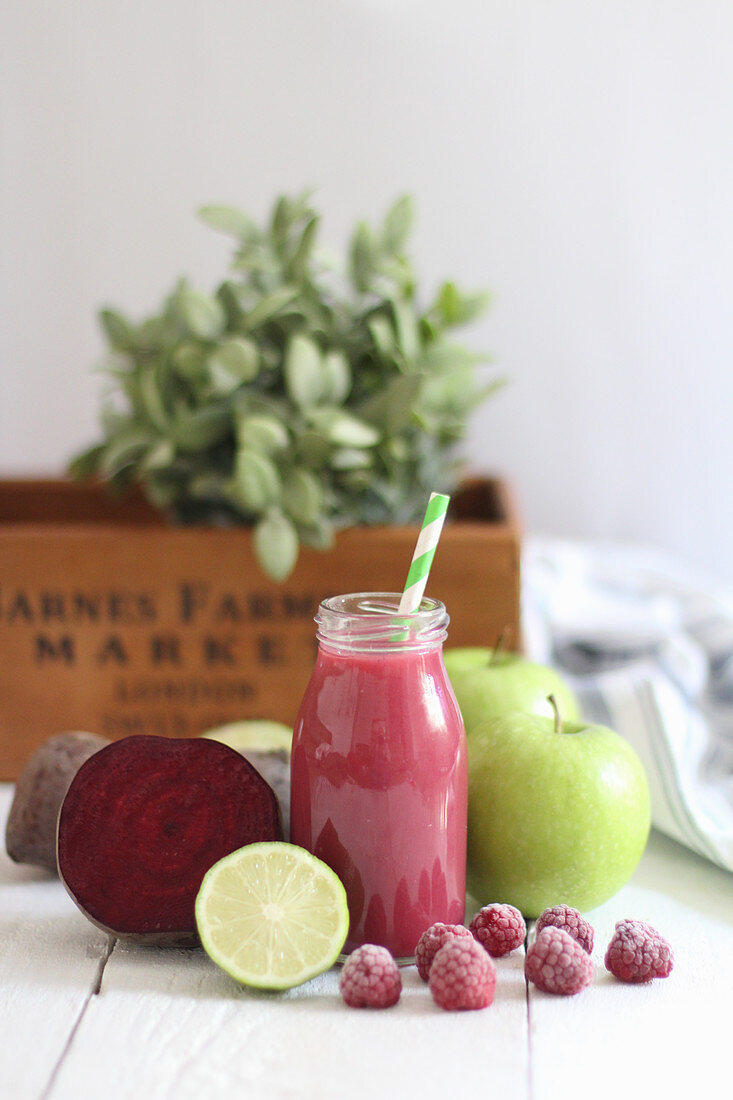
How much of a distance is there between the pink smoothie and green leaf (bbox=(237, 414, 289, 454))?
1.07 ft

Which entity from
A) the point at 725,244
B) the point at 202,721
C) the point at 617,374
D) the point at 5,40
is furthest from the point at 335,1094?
the point at 5,40

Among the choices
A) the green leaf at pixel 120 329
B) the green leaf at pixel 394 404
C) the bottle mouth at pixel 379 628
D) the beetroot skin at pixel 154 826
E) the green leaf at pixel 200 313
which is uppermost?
the green leaf at pixel 200 313

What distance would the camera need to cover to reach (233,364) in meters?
0.98

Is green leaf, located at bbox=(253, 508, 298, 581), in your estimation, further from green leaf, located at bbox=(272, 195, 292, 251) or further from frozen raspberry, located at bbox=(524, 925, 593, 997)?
frozen raspberry, located at bbox=(524, 925, 593, 997)

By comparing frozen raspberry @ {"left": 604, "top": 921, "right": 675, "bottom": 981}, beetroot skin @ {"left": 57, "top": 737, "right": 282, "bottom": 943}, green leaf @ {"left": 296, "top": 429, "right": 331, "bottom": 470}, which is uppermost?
green leaf @ {"left": 296, "top": 429, "right": 331, "bottom": 470}

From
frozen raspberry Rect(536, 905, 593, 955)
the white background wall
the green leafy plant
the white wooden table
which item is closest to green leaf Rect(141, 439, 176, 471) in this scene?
the green leafy plant

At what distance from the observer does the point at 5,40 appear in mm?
1525

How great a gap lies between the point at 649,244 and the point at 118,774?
121 centimetres

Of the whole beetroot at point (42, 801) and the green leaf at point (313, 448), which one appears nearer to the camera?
the whole beetroot at point (42, 801)

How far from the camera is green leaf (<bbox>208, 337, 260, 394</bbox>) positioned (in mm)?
971

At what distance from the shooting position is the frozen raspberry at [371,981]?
2.03 ft

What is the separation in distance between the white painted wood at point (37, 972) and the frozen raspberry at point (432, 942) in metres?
0.21

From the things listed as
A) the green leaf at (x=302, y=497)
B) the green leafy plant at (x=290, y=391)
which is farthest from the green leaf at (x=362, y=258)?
the green leaf at (x=302, y=497)

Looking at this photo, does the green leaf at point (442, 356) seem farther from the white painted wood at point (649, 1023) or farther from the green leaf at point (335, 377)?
the white painted wood at point (649, 1023)
